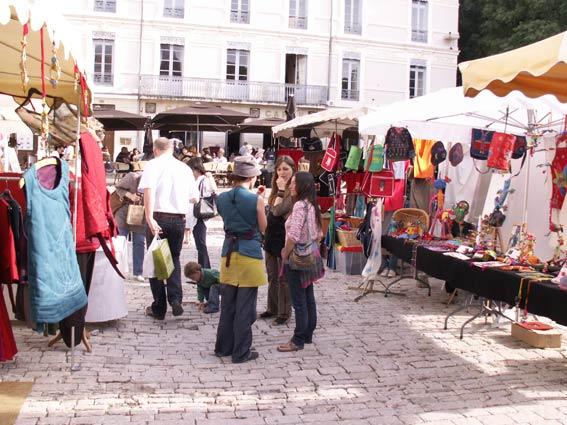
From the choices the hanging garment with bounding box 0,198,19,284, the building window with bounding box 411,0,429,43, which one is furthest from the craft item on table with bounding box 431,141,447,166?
the building window with bounding box 411,0,429,43

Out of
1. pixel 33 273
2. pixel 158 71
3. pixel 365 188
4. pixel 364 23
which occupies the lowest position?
pixel 33 273

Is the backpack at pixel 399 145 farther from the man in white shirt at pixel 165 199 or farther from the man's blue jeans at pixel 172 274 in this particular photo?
the man's blue jeans at pixel 172 274

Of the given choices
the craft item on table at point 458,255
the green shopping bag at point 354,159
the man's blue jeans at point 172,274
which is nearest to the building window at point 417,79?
the green shopping bag at point 354,159

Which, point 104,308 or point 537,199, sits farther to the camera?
point 537,199

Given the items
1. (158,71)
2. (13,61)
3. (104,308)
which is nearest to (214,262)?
(104,308)

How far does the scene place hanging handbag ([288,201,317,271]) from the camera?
551 cm

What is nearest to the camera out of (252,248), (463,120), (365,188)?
(252,248)

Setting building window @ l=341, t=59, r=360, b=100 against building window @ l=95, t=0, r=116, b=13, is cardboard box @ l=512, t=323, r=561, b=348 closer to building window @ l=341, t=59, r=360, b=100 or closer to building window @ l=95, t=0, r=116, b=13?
building window @ l=95, t=0, r=116, b=13

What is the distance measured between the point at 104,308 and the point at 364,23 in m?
27.0

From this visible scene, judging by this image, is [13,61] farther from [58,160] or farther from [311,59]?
[311,59]

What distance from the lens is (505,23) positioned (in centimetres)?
3117

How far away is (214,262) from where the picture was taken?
400 inches

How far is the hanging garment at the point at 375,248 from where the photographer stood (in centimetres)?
813

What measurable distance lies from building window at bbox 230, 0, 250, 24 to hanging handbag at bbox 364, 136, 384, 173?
21268mm
